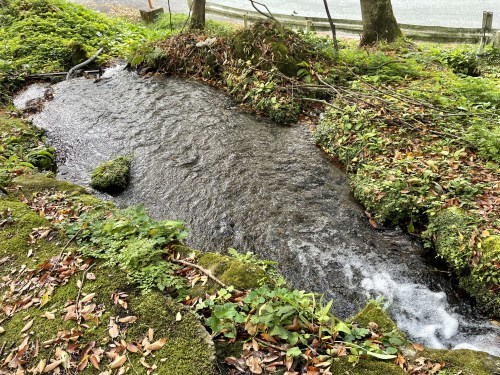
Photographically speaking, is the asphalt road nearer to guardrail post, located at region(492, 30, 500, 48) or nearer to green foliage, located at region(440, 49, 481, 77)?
green foliage, located at region(440, 49, 481, 77)

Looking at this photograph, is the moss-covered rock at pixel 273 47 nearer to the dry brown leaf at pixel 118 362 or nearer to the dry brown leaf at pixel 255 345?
the dry brown leaf at pixel 255 345

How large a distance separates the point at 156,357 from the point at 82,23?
15955 millimetres

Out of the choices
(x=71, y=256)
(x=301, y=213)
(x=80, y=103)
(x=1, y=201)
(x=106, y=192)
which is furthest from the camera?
(x=80, y=103)

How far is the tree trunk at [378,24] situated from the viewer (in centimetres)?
1132

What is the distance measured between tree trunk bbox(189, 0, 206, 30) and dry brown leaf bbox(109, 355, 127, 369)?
42.4 ft

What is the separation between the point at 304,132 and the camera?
8.67m

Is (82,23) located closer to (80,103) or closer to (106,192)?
(80,103)

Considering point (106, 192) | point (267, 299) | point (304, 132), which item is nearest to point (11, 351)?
point (267, 299)

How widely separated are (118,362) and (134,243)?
1.35m

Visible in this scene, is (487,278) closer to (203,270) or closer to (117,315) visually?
(203,270)

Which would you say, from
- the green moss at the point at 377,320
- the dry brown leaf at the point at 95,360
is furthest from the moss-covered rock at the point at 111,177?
the green moss at the point at 377,320

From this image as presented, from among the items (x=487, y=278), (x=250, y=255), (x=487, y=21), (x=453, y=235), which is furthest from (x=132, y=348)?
(x=487, y=21)

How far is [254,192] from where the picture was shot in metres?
6.69

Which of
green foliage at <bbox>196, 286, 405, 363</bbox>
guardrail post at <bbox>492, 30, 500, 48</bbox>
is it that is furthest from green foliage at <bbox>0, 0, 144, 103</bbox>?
guardrail post at <bbox>492, 30, 500, 48</bbox>
